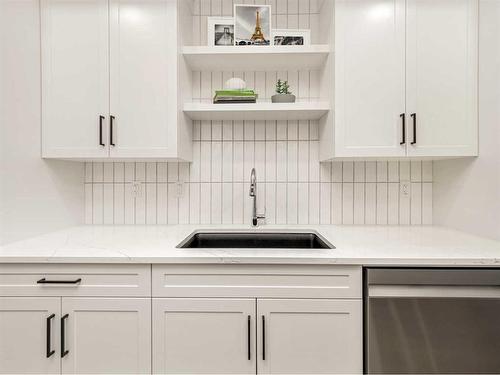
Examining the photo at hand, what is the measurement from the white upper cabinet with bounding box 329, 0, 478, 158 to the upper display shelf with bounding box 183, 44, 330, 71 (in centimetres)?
21

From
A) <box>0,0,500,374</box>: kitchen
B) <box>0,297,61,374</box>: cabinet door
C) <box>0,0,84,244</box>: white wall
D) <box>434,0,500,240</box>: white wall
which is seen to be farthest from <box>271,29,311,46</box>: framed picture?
<box>0,297,61,374</box>: cabinet door

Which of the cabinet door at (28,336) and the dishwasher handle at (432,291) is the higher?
the dishwasher handle at (432,291)

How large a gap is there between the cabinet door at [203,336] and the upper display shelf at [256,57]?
1371 millimetres

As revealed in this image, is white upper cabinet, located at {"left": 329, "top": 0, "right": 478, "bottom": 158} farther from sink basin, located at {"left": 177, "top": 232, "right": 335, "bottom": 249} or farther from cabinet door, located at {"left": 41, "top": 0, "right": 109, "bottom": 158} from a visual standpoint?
cabinet door, located at {"left": 41, "top": 0, "right": 109, "bottom": 158}

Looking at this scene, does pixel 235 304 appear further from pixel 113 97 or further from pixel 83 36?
pixel 83 36

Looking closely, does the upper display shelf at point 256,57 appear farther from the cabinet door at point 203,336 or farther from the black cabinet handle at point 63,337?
the black cabinet handle at point 63,337

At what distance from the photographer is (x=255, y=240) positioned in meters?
1.85

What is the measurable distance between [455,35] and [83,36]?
204 cm

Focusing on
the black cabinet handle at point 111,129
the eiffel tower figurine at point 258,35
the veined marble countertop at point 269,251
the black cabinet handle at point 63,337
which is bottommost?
the black cabinet handle at point 63,337

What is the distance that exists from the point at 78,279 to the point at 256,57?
152 centimetres

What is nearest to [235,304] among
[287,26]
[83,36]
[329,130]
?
[329,130]

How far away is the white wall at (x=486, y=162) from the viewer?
146cm

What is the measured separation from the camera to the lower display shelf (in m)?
1.70

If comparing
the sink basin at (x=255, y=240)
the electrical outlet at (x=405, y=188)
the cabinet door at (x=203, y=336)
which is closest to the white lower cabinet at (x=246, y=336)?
the cabinet door at (x=203, y=336)
